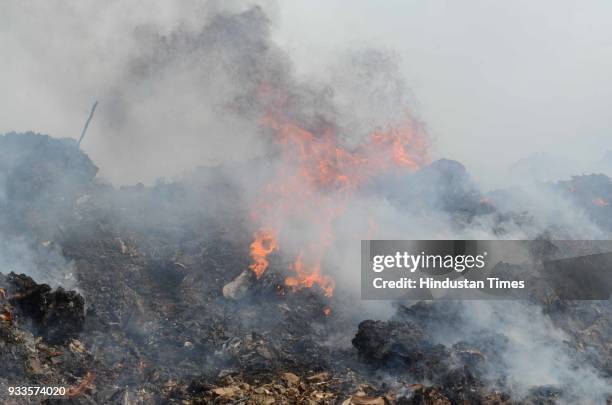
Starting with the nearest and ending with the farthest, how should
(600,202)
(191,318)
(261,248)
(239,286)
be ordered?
(191,318)
(239,286)
(261,248)
(600,202)

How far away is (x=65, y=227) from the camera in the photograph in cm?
2769

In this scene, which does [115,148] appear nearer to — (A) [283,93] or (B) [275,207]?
(A) [283,93]

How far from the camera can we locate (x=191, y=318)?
23969 millimetres

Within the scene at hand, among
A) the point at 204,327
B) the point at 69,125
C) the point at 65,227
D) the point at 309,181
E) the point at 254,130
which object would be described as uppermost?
the point at 69,125

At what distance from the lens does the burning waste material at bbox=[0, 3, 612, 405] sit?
730 inches

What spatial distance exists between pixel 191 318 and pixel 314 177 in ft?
45.4

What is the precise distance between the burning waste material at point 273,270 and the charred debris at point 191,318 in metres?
0.08

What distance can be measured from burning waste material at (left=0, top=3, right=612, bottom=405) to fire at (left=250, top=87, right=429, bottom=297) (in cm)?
13

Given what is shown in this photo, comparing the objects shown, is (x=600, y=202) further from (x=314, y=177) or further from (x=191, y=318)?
(x=191, y=318)

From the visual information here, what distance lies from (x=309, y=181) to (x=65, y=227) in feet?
49.2

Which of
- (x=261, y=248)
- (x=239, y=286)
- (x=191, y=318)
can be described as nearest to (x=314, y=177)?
(x=261, y=248)

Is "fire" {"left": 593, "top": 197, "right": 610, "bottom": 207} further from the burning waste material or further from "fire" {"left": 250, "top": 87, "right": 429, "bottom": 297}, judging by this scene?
"fire" {"left": 250, "top": 87, "right": 429, "bottom": 297}

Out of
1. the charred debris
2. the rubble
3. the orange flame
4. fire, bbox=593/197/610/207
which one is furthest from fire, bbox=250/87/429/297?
fire, bbox=593/197/610/207

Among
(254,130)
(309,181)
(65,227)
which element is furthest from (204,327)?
(254,130)
